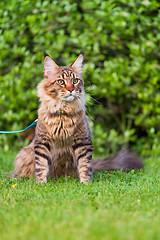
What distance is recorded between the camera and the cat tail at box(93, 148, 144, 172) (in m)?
4.30

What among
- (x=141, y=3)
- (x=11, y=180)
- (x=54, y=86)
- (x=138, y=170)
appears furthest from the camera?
(x=141, y=3)

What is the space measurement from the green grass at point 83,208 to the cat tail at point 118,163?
36cm

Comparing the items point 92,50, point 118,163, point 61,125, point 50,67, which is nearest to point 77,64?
point 50,67

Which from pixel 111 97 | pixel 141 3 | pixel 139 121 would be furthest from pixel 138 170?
pixel 141 3

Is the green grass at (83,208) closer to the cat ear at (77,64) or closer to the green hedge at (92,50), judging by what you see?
the cat ear at (77,64)

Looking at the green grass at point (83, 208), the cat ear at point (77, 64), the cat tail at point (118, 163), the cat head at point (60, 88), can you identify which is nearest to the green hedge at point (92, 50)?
the cat tail at point (118, 163)

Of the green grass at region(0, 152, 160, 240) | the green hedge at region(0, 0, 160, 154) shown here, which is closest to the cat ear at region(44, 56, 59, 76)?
the green grass at region(0, 152, 160, 240)

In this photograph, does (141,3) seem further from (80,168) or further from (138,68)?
(80,168)

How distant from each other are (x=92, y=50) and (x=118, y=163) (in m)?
2.59

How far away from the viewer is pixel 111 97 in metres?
6.50

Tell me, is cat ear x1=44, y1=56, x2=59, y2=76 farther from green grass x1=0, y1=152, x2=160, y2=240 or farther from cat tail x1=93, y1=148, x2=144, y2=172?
cat tail x1=93, y1=148, x2=144, y2=172

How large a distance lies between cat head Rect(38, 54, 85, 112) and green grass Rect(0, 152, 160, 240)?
0.87 m

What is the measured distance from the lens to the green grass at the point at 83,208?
1894mm

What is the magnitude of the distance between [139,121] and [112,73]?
3.49 feet
